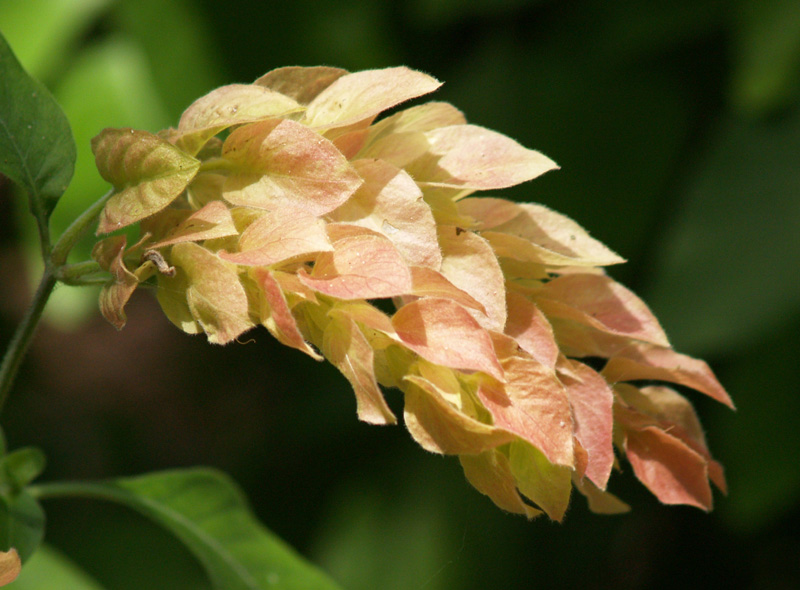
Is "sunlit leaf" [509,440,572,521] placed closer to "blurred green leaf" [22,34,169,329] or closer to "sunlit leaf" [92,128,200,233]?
"sunlit leaf" [92,128,200,233]

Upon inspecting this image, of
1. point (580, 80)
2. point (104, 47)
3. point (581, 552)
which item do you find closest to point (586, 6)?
point (580, 80)

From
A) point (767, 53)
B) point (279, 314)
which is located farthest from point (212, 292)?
point (767, 53)

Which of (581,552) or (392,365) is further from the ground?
(392,365)

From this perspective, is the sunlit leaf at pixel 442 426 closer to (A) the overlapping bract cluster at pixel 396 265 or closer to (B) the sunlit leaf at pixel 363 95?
(A) the overlapping bract cluster at pixel 396 265

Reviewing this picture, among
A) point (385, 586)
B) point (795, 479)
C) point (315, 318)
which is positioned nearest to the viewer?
point (315, 318)

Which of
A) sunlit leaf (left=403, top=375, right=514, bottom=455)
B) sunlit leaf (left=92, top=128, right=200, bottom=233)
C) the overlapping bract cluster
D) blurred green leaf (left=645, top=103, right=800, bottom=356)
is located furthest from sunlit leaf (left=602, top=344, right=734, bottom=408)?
blurred green leaf (left=645, top=103, right=800, bottom=356)

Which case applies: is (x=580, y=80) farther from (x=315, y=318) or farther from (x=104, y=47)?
(x=315, y=318)

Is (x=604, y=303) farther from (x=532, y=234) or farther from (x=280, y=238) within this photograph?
(x=280, y=238)
